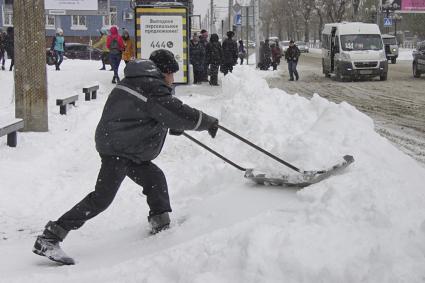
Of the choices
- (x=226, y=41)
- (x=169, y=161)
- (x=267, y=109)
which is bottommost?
(x=169, y=161)

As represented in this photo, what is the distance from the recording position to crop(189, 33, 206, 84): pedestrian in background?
61.7 ft

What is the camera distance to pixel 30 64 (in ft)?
30.6

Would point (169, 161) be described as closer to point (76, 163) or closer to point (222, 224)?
point (76, 163)

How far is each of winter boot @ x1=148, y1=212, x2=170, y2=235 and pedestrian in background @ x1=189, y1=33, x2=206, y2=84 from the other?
14.3 m

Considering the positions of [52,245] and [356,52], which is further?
[356,52]

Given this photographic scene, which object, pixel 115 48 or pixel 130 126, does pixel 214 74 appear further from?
pixel 130 126

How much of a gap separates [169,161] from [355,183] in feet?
13.7

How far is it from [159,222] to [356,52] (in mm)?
20647

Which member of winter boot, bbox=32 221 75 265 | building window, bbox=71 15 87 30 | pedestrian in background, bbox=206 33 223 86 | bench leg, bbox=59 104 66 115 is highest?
building window, bbox=71 15 87 30

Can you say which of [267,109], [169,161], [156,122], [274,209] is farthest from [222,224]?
[267,109]

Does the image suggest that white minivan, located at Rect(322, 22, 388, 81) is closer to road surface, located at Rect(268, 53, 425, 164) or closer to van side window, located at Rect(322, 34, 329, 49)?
road surface, located at Rect(268, 53, 425, 164)

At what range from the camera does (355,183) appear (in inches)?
165

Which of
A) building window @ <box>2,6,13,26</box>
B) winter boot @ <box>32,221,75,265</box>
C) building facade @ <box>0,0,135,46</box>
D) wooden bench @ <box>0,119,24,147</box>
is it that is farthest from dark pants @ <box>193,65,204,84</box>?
building window @ <box>2,6,13,26</box>

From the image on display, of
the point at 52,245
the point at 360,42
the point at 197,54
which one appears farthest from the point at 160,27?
the point at 360,42
